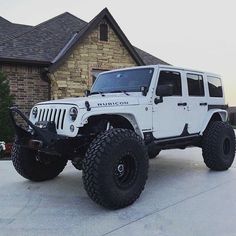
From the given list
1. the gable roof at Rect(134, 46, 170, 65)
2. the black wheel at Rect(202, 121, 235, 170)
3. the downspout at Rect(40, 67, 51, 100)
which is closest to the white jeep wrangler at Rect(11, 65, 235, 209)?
the black wheel at Rect(202, 121, 235, 170)

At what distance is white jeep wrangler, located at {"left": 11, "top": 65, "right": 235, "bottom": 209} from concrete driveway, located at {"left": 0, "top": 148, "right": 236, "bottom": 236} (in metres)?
0.29

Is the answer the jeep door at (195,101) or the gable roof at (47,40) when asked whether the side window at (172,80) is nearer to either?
the jeep door at (195,101)

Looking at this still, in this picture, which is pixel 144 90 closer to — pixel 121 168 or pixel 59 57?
pixel 121 168

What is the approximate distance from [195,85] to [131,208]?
9.92 feet

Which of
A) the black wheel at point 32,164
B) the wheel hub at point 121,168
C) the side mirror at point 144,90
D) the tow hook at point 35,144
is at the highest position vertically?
the side mirror at point 144,90

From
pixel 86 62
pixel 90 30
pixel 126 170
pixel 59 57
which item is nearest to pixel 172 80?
pixel 126 170

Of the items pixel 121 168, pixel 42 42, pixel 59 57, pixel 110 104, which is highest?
pixel 42 42

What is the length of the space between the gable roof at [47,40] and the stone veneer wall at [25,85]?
0.39 meters

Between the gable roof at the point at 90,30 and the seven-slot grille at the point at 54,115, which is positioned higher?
the gable roof at the point at 90,30

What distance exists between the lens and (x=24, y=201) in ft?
17.7

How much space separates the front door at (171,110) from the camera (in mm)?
6082

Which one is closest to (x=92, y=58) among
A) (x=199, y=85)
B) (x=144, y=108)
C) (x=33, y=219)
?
(x=199, y=85)

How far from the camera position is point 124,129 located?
5246 millimetres

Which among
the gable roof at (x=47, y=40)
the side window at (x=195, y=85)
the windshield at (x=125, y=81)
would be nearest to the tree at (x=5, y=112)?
the gable roof at (x=47, y=40)
